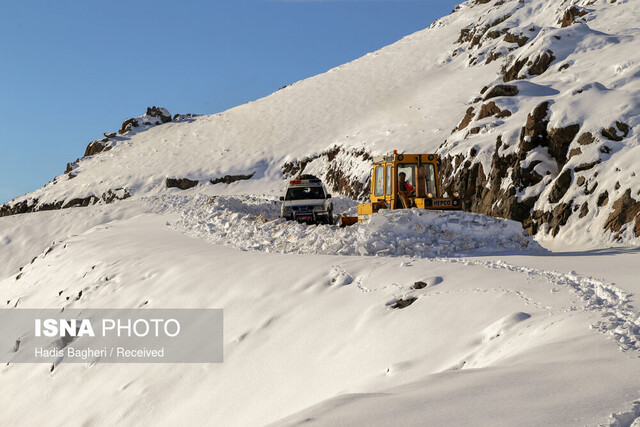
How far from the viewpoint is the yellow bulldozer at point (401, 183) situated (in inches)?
639

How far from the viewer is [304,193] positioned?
23.7 meters

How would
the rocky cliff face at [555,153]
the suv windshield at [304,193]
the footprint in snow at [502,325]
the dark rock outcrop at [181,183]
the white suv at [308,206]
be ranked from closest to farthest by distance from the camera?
1. the footprint in snow at [502,325]
2. the rocky cliff face at [555,153]
3. the white suv at [308,206]
4. the suv windshield at [304,193]
5. the dark rock outcrop at [181,183]

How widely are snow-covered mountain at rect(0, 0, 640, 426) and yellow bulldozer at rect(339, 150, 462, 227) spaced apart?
2.03 meters

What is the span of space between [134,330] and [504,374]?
28.7 feet

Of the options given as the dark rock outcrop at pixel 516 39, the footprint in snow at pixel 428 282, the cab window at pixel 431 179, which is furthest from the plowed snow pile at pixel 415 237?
the dark rock outcrop at pixel 516 39

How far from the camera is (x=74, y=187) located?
54.7m

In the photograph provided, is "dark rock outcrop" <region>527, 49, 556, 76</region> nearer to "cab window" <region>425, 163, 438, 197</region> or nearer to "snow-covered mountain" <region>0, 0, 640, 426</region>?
"snow-covered mountain" <region>0, 0, 640, 426</region>

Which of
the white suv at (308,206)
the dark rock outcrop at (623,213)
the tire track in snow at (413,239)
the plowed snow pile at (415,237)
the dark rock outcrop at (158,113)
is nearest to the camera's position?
the tire track in snow at (413,239)

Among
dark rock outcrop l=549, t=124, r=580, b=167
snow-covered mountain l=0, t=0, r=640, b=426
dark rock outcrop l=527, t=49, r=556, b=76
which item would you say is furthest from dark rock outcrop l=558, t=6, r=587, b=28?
dark rock outcrop l=549, t=124, r=580, b=167

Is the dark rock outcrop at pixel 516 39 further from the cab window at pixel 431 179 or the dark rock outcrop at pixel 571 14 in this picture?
the cab window at pixel 431 179

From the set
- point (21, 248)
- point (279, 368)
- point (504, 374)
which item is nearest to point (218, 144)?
point (21, 248)

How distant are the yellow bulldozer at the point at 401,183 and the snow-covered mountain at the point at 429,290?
6.67 ft

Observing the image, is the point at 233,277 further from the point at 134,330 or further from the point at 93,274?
the point at 93,274

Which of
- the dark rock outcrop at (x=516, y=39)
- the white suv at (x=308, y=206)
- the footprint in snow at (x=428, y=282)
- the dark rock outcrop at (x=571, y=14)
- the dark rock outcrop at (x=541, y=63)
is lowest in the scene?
the white suv at (x=308, y=206)
